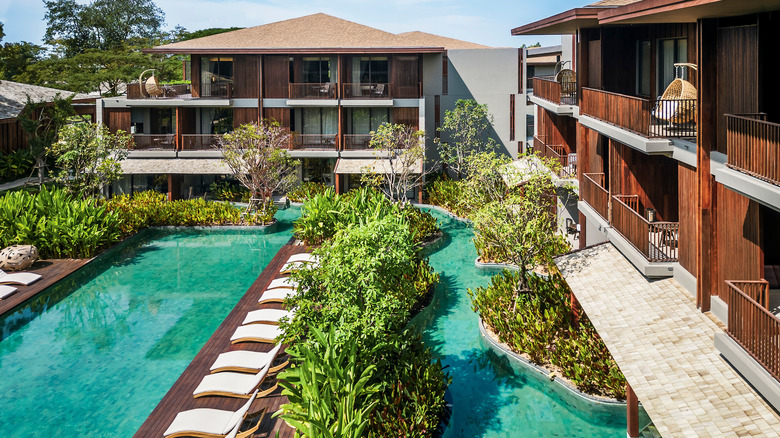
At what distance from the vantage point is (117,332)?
1977 cm

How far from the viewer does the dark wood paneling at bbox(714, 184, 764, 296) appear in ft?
38.0

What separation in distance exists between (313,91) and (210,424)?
28.7m

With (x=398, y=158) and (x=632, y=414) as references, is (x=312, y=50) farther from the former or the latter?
(x=632, y=414)

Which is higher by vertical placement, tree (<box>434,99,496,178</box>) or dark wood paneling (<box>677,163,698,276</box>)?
tree (<box>434,99,496,178</box>)

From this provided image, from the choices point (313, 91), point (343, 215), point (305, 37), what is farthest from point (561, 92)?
point (305, 37)

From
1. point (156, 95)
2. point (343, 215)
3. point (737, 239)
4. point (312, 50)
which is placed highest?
point (312, 50)

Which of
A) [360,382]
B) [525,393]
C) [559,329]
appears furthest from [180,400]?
[559,329]

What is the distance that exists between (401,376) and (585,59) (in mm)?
11984

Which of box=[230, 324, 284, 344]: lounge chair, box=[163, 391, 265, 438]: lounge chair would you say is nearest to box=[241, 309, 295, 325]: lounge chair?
box=[230, 324, 284, 344]: lounge chair

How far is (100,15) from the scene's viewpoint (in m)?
76.2

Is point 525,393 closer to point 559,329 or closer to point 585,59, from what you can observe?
point 559,329

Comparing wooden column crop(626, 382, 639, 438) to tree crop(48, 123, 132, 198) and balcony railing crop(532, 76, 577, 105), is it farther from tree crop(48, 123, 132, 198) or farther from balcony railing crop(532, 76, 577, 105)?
tree crop(48, 123, 132, 198)

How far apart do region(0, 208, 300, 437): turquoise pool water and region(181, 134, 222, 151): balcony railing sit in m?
9.16

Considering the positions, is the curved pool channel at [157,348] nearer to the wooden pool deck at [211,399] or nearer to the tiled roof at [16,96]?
the wooden pool deck at [211,399]
